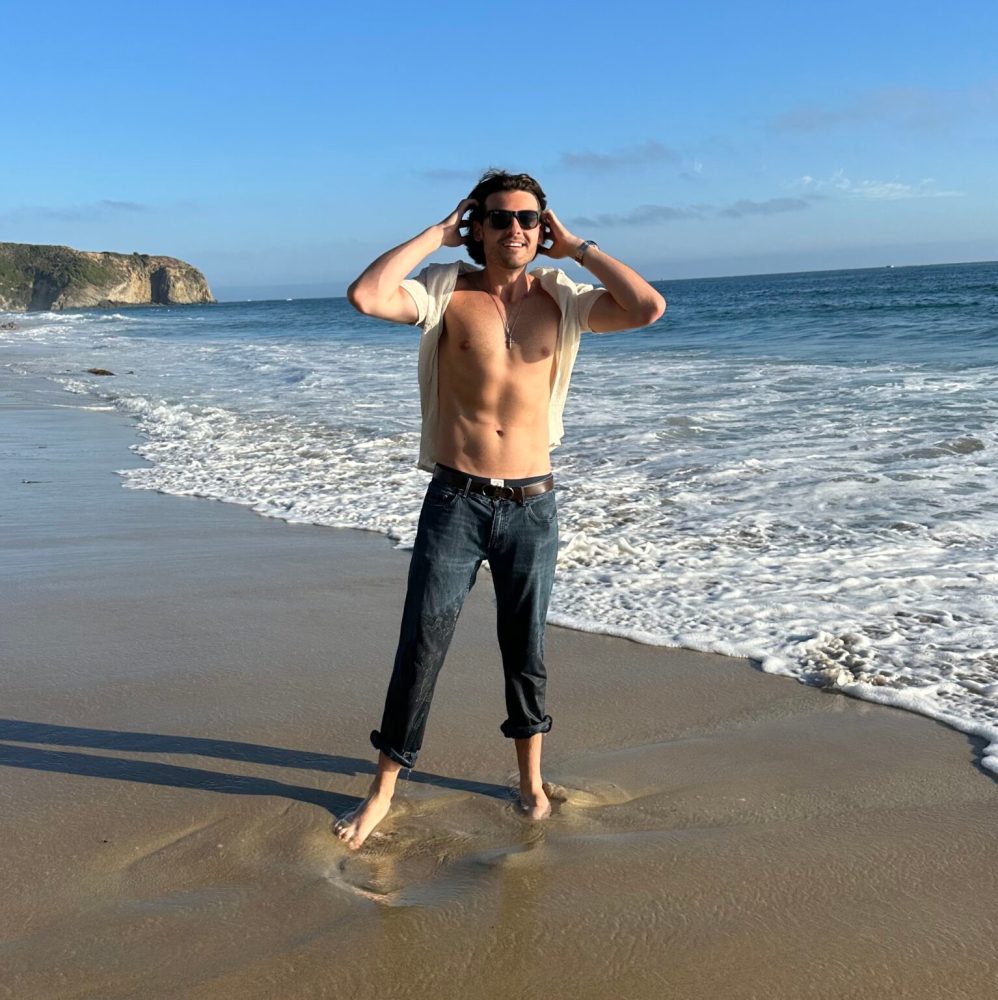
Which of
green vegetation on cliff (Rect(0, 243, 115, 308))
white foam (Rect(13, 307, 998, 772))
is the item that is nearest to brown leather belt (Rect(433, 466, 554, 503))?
white foam (Rect(13, 307, 998, 772))

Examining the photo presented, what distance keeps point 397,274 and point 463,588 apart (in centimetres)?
97

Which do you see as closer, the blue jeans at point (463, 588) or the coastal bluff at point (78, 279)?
the blue jeans at point (463, 588)

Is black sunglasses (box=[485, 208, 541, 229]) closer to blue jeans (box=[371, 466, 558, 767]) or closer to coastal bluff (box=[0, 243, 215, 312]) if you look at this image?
blue jeans (box=[371, 466, 558, 767])

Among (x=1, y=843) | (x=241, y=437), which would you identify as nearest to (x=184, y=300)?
(x=241, y=437)

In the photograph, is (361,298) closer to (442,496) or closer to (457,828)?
(442,496)

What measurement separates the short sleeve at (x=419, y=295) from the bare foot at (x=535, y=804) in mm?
1524

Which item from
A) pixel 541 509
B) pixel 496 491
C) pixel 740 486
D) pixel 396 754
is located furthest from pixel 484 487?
pixel 740 486

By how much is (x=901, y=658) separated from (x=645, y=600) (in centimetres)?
140

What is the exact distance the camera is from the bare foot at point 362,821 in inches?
127

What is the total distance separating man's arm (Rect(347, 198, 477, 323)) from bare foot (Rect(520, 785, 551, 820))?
1538 mm

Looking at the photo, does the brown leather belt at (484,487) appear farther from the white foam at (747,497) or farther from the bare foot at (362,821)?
the white foam at (747,497)

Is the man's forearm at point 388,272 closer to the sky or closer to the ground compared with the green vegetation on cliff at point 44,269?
closer to the ground

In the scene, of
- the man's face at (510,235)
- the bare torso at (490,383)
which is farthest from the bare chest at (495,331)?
the man's face at (510,235)

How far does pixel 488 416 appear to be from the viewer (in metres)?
3.27
